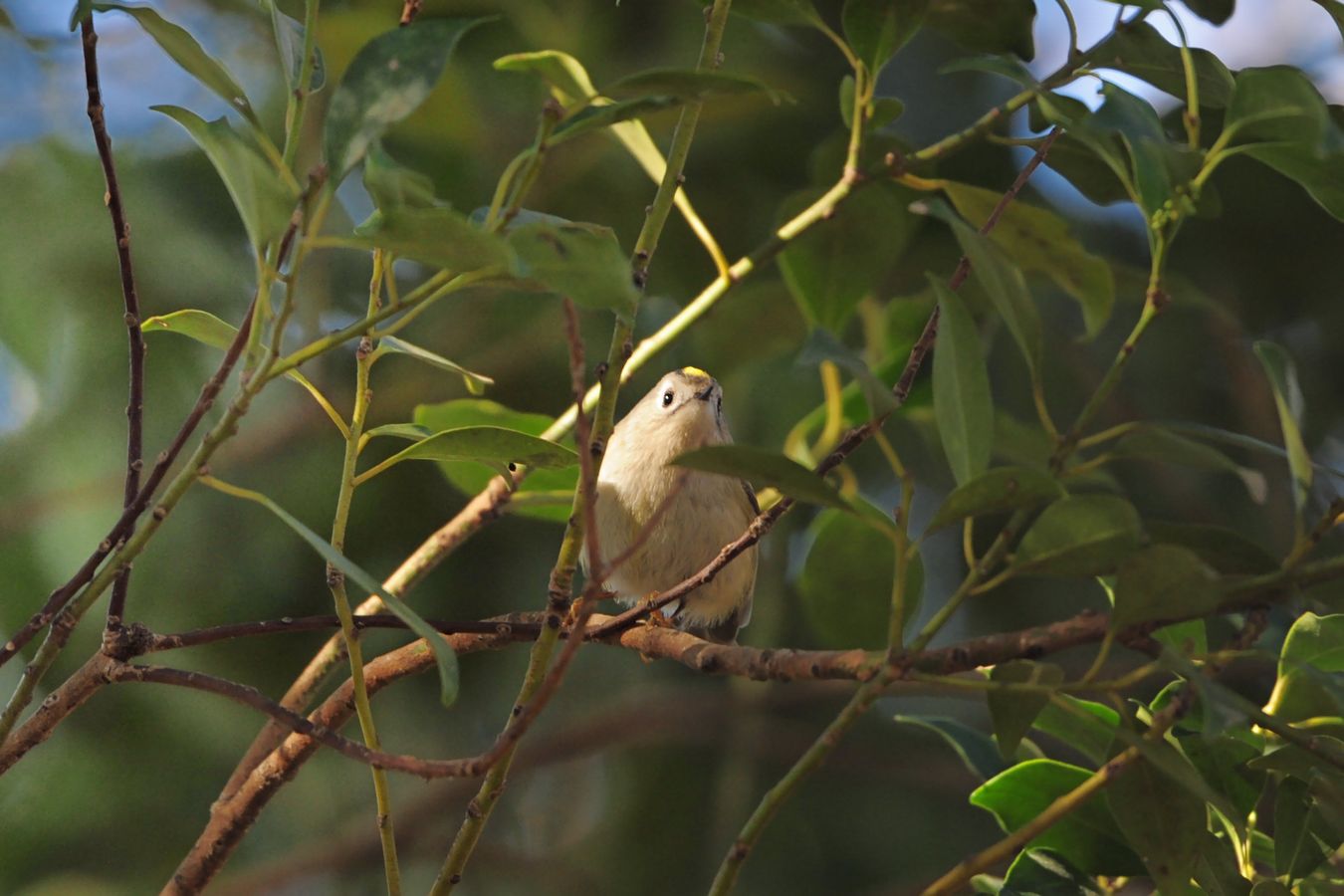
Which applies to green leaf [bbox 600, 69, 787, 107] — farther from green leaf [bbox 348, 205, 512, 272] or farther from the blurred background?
the blurred background

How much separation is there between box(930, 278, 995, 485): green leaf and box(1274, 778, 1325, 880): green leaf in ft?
1.17

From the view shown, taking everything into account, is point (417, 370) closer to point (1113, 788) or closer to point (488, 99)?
point (488, 99)

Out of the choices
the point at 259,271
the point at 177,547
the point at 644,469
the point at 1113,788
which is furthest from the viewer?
the point at 177,547

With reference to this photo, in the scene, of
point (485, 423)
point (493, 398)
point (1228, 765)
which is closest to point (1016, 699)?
point (1228, 765)

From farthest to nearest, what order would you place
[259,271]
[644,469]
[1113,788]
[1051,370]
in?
[1051,370] → [644,469] → [1113,788] → [259,271]

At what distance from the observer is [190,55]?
0.74m

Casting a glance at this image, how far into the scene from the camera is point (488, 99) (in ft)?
6.89

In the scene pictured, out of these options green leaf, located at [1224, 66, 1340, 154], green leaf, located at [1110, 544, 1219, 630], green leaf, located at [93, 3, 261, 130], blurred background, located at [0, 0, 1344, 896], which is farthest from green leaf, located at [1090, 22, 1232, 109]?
blurred background, located at [0, 0, 1344, 896]

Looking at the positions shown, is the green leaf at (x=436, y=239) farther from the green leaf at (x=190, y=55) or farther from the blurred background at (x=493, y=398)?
the blurred background at (x=493, y=398)

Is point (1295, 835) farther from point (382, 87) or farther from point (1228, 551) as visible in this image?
point (382, 87)

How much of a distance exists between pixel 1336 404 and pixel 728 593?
1124 mm

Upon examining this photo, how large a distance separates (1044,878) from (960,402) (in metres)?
0.43

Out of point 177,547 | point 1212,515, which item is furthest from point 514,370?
point 1212,515

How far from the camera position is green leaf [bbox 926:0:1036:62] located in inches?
44.4
